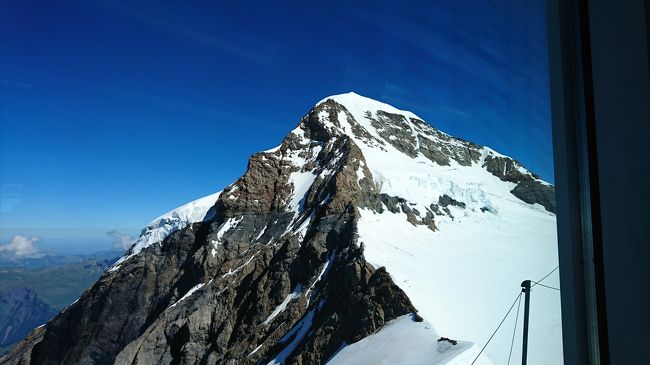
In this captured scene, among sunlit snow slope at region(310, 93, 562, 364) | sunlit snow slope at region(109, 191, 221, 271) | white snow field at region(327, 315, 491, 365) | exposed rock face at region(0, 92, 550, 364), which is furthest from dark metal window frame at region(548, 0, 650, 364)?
sunlit snow slope at region(109, 191, 221, 271)

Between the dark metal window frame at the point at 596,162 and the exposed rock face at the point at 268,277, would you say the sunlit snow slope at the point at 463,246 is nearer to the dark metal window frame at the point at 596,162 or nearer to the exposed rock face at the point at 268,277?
the dark metal window frame at the point at 596,162

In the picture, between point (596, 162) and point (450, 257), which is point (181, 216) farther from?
point (596, 162)

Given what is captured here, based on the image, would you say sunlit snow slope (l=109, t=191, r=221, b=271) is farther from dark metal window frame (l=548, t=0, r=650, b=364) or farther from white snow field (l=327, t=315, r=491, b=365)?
dark metal window frame (l=548, t=0, r=650, b=364)

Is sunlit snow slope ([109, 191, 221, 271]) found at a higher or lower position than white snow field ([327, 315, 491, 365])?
higher

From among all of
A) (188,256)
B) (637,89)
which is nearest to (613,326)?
(637,89)

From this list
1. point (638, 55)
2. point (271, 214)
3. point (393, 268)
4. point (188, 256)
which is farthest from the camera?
point (188, 256)

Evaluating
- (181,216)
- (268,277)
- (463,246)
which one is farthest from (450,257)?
(181,216)

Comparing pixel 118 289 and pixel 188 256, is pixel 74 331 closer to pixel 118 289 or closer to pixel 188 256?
pixel 118 289

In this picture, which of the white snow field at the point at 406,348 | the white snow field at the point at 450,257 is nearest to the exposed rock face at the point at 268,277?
the white snow field at the point at 450,257
